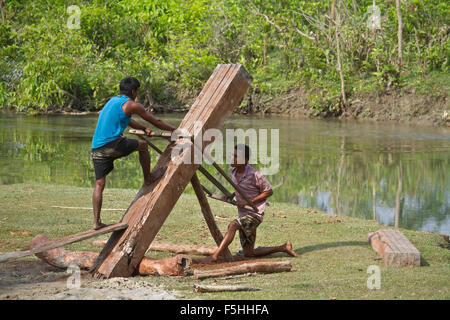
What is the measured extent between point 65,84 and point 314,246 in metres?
21.4

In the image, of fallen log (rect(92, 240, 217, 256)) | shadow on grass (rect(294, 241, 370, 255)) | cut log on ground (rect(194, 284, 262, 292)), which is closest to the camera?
cut log on ground (rect(194, 284, 262, 292))

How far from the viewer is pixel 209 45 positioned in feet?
96.1

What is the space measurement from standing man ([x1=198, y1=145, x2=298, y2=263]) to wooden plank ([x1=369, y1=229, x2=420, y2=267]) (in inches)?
39.6

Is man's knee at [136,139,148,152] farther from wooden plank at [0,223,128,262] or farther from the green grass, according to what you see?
the green grass

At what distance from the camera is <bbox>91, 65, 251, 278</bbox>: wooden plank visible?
634cm

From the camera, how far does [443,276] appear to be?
6258 mm

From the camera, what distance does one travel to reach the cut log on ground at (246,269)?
20.5 feet

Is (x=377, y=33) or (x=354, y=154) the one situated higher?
(x=377, y=33)

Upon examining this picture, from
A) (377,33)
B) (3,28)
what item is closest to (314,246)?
(377,33)

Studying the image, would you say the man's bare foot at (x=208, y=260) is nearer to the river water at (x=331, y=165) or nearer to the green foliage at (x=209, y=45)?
the river water at (x=331, y=165)

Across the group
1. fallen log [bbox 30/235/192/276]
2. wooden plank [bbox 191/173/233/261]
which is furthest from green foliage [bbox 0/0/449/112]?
wooden plank [bbox 191/173/233/261]

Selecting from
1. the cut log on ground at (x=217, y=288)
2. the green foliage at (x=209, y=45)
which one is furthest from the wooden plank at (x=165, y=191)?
the green foliage at (x=209, y=45)

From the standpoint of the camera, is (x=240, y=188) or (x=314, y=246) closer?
(x=240, y=188)
